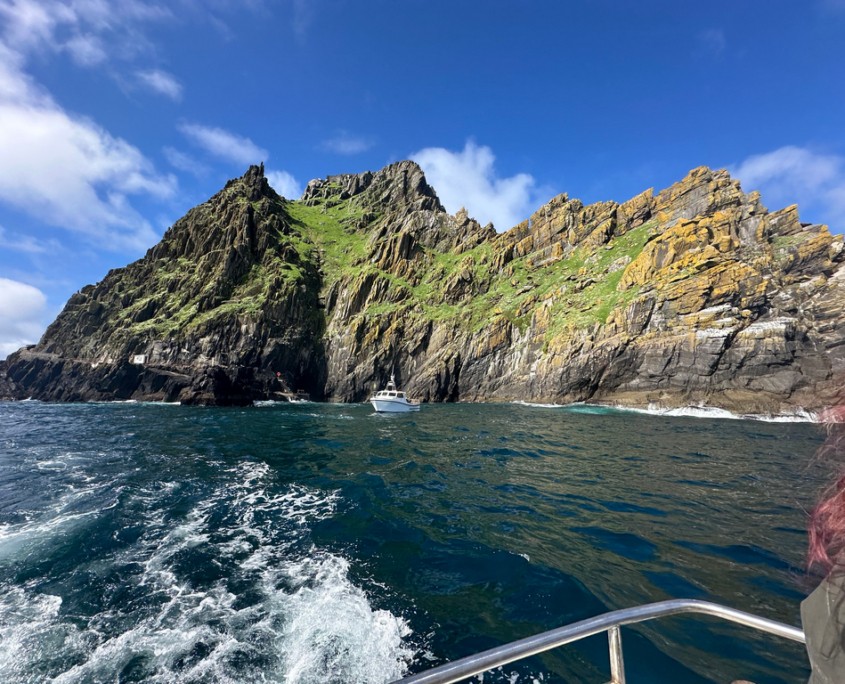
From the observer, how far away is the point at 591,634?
267 cm

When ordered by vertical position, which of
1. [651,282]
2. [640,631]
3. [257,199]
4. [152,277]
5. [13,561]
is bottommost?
[13,561]

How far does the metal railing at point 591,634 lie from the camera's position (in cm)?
220

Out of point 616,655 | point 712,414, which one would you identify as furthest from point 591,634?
point 712,414

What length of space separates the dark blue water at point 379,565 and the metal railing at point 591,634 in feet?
3.77

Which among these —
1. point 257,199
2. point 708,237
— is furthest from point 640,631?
point 257,199

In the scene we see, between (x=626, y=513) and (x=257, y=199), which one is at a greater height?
(x=257, y=199)

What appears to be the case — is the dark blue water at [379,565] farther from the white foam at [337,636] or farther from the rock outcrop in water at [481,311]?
the rock outcrop in water at [481,311]

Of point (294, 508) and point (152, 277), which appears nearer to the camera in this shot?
point (294, 508)

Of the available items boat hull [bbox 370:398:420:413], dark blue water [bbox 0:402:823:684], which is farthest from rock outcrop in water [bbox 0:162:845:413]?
dark blue water [bbox 0:402:823:684]

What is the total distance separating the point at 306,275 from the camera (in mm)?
95125

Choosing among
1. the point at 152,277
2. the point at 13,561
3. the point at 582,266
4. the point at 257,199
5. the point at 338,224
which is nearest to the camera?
the point at 13,561

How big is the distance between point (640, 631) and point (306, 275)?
98.8 m

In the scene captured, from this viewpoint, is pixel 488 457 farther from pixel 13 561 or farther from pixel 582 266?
pixel 582 266

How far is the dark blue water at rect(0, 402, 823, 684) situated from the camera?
16.7 feet
